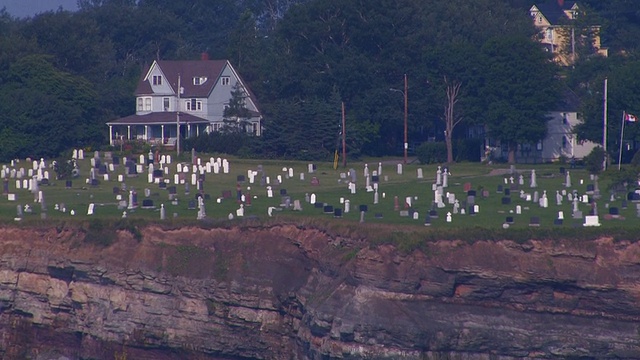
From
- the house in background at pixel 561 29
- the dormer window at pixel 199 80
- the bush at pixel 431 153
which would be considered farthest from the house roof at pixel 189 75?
the house in background at pixel 561 29

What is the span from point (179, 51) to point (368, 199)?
7020 cm

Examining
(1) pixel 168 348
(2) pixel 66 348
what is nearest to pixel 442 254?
(1) pixel 168 348

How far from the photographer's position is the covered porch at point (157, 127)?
93562 millimetres

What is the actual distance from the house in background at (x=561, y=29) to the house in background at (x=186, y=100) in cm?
3319

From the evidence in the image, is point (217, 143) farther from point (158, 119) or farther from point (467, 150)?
point (467, 150)

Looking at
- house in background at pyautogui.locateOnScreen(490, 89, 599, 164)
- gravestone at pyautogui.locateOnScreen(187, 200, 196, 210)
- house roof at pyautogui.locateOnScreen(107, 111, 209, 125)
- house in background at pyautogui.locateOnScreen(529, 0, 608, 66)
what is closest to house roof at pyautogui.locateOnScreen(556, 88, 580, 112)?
house in background at pyautogui.locateOnScreen(490, 89, 599, 164)

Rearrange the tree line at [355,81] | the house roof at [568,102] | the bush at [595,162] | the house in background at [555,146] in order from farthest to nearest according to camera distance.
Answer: the house roof at [568,102] < the house in background at [555,146] < the tree line at [355,81] < the bush at [595,162]

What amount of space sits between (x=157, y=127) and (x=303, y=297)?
51.2 meters

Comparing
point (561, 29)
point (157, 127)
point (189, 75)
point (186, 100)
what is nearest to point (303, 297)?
point (157, 127)

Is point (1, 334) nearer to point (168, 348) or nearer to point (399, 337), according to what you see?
point (168, 348)

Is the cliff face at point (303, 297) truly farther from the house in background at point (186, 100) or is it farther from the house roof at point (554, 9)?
the house roof at point (554, 9)

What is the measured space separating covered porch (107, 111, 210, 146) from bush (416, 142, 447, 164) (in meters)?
18.3

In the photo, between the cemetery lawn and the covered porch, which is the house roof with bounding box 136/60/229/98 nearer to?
the covered porch

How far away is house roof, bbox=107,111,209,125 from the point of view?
307ft
